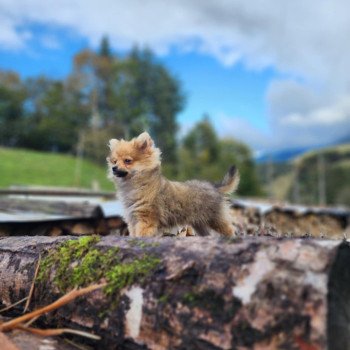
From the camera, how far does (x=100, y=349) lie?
9.44ft

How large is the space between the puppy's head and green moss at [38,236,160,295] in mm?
1592

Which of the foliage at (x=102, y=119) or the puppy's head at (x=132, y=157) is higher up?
the foliage at (x=102, y=119)

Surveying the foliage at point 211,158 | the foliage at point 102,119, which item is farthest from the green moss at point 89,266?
the foliage at point 211,158

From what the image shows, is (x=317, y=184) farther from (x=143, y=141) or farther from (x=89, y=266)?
(x=89, y=266)

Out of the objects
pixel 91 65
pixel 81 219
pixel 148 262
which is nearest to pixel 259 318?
pixel 148 262

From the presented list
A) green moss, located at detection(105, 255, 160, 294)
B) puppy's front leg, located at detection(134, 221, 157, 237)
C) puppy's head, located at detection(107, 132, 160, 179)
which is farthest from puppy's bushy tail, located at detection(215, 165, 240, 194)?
green moss, located at detection(105, 255, 160, 294)

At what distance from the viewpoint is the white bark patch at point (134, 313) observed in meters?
2.74

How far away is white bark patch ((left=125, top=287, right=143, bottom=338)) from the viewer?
2.74m

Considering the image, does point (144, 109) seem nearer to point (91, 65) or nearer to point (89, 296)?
point (91, 65)

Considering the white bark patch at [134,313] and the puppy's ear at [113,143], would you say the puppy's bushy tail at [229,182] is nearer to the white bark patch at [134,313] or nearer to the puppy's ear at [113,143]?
the puppy's ear at [113,143]

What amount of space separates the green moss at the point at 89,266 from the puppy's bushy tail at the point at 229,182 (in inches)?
112

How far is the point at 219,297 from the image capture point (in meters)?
2.51

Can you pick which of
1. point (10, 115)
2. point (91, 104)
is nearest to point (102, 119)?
point (91, 104)

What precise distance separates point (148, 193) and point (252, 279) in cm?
249
